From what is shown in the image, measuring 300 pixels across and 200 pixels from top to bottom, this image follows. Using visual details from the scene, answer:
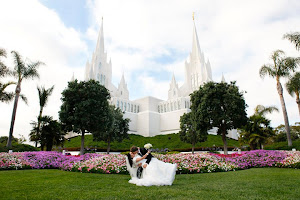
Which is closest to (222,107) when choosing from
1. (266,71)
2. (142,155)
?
(266,71)

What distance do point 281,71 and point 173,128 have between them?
102 feet

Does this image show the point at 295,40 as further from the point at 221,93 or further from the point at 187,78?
the point at 187,78

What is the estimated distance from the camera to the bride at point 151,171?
5223mm

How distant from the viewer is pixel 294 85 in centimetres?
1783

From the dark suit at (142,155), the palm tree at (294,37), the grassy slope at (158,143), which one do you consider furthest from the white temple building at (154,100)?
the dark suit at (142,155)

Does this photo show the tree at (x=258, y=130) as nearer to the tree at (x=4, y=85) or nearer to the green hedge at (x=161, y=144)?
the green hedge at (x=161, y=144)

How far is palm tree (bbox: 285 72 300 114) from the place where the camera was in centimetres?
1759

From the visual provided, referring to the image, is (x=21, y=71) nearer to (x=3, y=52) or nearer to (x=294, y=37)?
(x=3, y=52)

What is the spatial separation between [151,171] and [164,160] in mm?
4893

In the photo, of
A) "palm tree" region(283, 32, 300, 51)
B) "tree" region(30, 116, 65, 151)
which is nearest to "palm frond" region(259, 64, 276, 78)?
"palm tree" region(283, 32, 300, 51)

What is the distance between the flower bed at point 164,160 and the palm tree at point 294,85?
9.20 m

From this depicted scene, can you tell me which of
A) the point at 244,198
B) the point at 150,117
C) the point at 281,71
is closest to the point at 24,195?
the point at 244,198

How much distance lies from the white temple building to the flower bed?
33.1 m

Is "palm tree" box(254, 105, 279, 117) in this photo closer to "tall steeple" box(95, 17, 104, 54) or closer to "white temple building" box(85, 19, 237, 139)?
"white temple building" box(85, 19, 237, 139)
